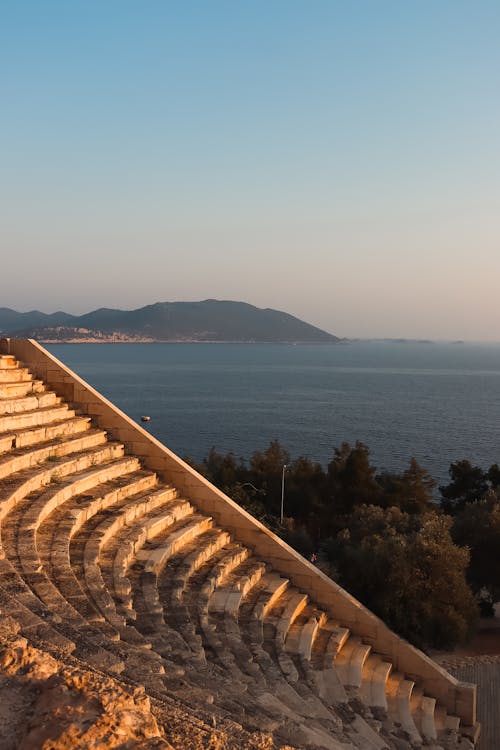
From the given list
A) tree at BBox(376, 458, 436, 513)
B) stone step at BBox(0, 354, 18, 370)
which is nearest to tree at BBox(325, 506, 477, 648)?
stone step at BBox(0, 354, 18, 370)

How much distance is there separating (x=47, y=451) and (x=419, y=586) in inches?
371

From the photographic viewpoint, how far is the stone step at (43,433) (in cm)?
1102

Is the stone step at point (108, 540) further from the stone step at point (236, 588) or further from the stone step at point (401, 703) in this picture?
the stone step at point (401, 703)

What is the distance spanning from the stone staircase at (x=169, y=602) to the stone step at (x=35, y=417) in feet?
0.13

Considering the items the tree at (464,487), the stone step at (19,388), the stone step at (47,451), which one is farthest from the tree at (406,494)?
the stone step at (19,388)

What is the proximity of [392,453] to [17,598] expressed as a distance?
5911cm

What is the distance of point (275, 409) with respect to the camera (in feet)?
295

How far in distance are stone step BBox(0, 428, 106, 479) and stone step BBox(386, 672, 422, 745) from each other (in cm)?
745

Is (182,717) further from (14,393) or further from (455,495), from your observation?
(455,495)

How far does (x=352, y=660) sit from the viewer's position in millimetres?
10664

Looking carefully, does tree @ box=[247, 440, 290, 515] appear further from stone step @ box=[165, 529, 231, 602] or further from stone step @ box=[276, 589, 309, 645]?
stone step @ box=[276, 589, 309, 645]

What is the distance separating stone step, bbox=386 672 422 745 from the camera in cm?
905

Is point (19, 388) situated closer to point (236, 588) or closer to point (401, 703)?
point (236, 588)

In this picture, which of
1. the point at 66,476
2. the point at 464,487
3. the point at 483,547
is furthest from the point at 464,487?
the point at 66,476
